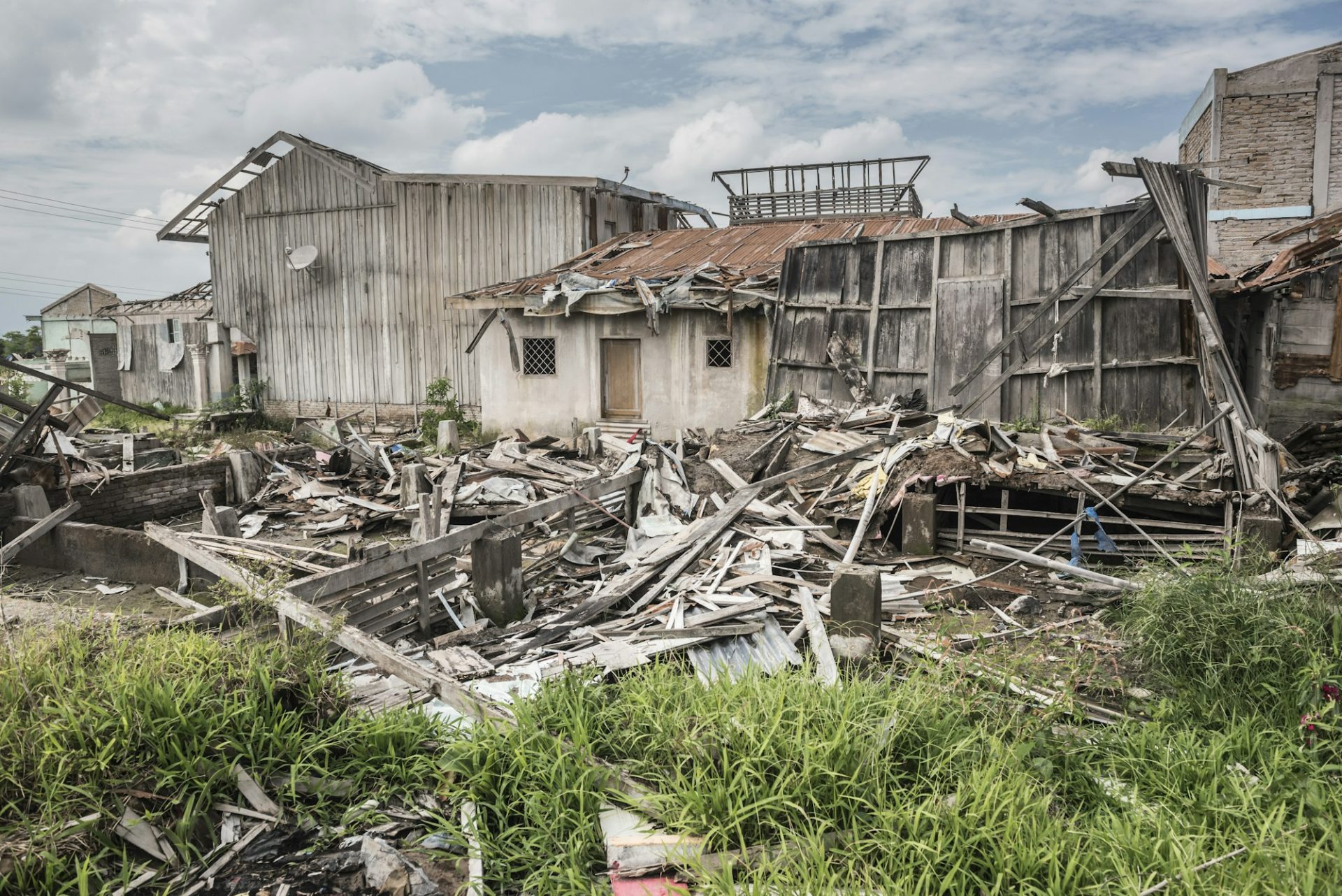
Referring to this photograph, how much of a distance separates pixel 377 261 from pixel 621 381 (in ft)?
25.8

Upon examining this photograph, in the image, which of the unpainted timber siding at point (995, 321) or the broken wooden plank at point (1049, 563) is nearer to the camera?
the broken wooden plank at point (1049, 563)

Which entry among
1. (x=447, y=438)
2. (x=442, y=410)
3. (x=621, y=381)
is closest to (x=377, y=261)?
(x=442, y=410)

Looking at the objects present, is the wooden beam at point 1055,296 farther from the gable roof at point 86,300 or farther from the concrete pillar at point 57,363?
the gable roof at point 86,300

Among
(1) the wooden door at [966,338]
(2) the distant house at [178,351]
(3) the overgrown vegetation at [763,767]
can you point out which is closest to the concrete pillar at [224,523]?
(3) the overgrown vegetation at [763,767]

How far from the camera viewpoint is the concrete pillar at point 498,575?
7594 millimetres

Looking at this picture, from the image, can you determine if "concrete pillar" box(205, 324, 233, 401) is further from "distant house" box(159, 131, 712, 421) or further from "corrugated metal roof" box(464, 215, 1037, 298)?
"corrugated metal roof" box(464, 215, 1037, 298)

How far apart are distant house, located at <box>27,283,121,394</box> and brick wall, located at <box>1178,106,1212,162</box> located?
2851cm

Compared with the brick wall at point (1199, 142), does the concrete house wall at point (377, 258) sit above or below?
below

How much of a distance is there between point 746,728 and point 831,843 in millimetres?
617

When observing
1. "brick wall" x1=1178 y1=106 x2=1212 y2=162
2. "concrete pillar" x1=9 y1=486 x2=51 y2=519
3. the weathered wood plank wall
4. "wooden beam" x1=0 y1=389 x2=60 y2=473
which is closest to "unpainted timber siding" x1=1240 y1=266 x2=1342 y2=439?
"brick wall" x1=1178 y1=106 x2=1212 y2=162

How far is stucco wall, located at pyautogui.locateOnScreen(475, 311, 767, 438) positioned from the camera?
14445mm

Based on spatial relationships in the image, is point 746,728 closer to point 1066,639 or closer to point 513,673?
point 513,673

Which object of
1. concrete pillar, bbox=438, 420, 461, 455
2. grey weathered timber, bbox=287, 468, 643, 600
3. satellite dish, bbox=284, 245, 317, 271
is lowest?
grey weathered timber, bbox=287, 468, 643, 600

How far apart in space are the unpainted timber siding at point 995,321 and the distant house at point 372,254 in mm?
6945
